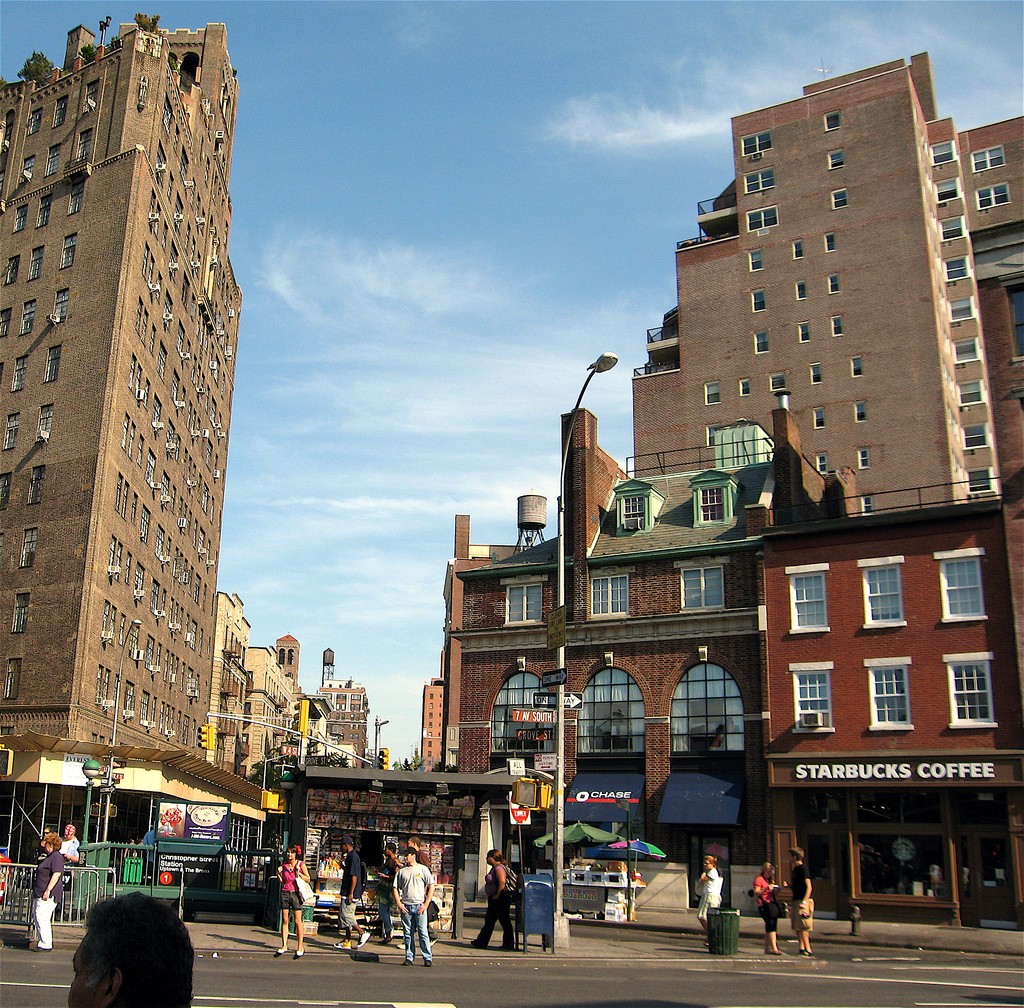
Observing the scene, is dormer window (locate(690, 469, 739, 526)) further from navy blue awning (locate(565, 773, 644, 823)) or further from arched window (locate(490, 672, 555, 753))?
navy blue awning (locate(565, 773, 644, 823))

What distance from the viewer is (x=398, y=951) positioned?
2158 centimetres

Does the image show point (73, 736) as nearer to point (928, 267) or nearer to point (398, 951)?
point (398, 951)

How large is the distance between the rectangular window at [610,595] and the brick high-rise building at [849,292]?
30.7 m

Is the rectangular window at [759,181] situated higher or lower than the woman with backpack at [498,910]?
higher

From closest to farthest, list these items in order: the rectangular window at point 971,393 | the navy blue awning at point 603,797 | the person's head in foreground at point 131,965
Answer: the person's head in foreground at point 131,965, the navy blue awning at point 603,797, the rectangular window at point 971,393

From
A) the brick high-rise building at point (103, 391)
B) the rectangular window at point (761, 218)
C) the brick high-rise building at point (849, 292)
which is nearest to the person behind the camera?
the brick high-rise building at point (103, 391)

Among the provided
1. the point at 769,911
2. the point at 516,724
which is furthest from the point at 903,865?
the point at 516,724

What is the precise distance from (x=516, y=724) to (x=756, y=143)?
5164 cm

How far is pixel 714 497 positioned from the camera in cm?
4288

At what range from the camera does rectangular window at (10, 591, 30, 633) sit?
48.8 metres

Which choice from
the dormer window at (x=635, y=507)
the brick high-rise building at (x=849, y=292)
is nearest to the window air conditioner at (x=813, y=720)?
the dormer window at (x=635, y=507)

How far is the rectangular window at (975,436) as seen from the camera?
70.3 meters

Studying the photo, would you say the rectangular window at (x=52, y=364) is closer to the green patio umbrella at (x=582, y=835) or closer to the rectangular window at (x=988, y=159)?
the green patio umbrella at (x=582, y=835)

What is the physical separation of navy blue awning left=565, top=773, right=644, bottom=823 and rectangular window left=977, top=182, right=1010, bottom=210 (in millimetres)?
57696
